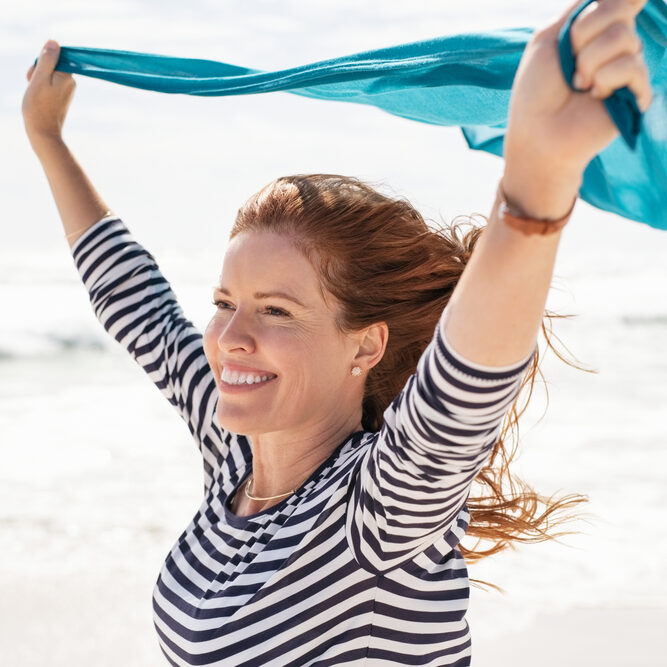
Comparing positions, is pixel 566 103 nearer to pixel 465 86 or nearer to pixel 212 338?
pixel 465 86

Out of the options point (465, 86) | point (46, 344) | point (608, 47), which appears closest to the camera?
point (608, 47)

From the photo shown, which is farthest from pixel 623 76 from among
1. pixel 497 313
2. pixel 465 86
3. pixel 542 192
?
pixel 465 86

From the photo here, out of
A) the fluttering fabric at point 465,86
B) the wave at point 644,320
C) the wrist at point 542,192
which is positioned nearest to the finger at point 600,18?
the wrist at point 542,192

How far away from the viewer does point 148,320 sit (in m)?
2.57

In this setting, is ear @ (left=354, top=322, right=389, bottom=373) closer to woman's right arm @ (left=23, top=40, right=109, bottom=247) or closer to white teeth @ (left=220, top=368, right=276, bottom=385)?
white teeth @ (left=220, top=368, right=276, bottom=385)

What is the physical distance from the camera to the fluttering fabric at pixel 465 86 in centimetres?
164

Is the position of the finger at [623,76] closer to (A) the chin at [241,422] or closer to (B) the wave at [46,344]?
(A) the chin at [241,422]

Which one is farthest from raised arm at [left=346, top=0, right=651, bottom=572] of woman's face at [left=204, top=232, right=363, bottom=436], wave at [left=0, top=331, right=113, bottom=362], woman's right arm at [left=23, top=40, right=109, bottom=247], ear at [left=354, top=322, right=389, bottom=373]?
wave at [left=0, top=331, right=113, bottom=362]

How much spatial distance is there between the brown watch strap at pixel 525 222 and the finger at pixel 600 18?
0.21 meters

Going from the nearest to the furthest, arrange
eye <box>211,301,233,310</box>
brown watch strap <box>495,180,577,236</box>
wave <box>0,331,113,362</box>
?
1. brown watch strap <box>495,180,577,236</box>
2. eye <box>211,301,233,310</box>
3. wave <box>0,331,113,362</box>

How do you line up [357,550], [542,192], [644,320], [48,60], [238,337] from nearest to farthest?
[542,192], [357,550], [238,337], [48,60], [644,320]

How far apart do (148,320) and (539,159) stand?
1586 mm

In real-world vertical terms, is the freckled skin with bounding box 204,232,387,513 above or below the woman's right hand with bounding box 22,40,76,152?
below

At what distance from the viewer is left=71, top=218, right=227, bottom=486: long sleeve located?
2.53 m
